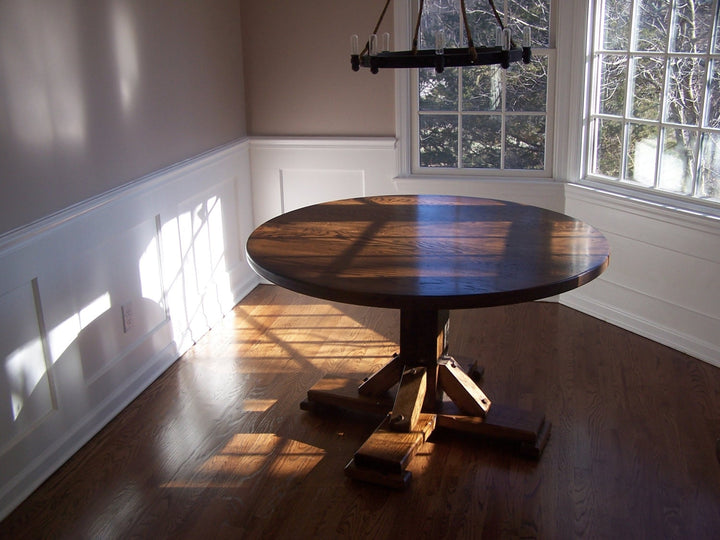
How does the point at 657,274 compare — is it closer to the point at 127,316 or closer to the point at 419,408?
the point at 419,408

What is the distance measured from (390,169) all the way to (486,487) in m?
2.29

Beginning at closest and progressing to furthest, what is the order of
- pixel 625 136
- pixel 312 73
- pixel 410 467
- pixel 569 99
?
pixel 410 467 < pixel 625 136 < pixel 569 99 < pixel 312 73

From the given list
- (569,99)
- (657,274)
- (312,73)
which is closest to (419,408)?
(657,274)

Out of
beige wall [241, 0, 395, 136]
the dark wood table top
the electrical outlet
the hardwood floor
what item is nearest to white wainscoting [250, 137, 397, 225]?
beige wall [241, 0, 395, 136]

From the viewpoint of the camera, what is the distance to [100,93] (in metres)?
3.12

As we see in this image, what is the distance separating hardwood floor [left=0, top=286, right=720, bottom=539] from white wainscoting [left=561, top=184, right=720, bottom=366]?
13 centimetres

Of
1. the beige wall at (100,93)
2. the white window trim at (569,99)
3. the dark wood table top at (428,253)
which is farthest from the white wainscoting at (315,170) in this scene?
the dark wood table top at (428,253)

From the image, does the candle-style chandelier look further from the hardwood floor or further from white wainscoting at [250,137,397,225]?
white wainscoting at [250,137,397,225]

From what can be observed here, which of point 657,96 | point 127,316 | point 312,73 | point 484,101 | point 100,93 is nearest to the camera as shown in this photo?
point 100,93

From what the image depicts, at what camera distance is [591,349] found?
12.3 ft

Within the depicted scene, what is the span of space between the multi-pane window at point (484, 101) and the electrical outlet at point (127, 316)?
76.9 inches

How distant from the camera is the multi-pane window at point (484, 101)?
13.6ft

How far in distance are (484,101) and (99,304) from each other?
2.37 m

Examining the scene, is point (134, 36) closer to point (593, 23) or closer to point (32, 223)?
point (32, 223)
